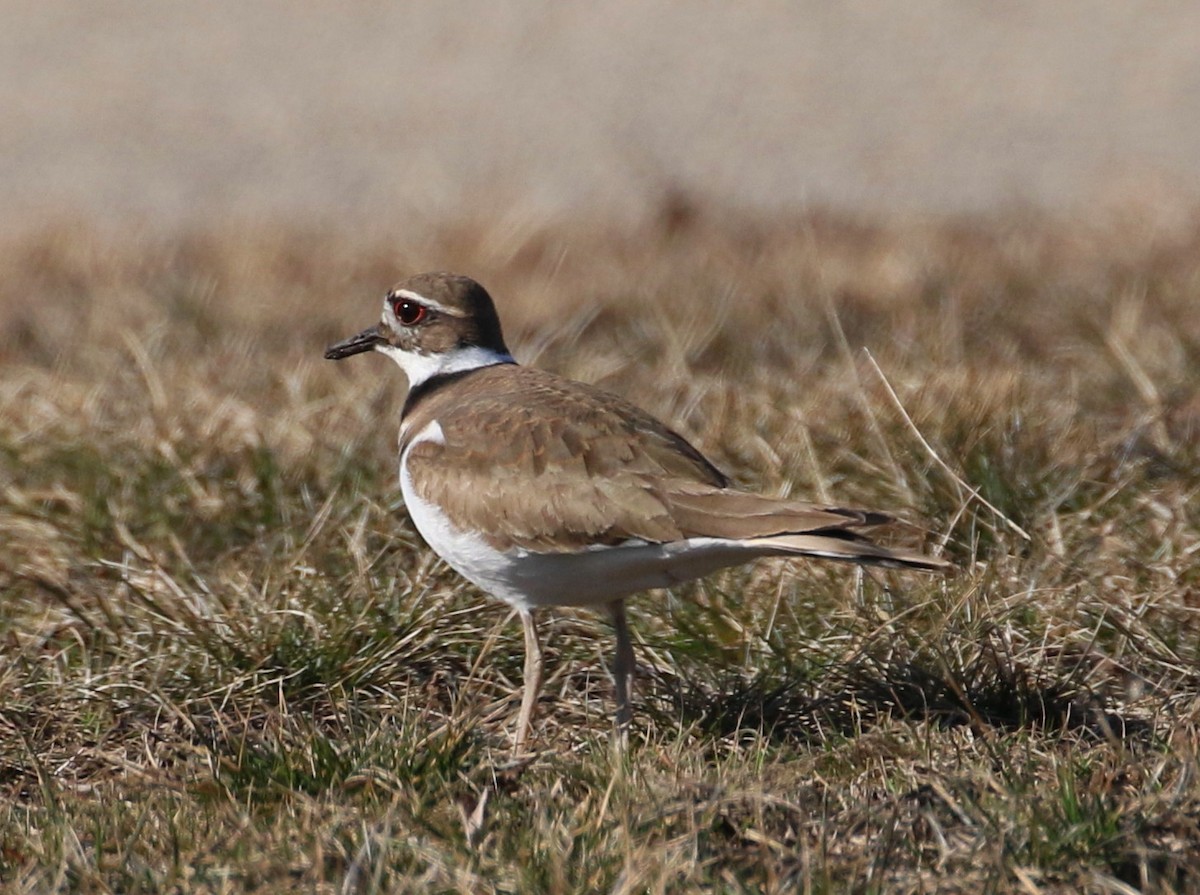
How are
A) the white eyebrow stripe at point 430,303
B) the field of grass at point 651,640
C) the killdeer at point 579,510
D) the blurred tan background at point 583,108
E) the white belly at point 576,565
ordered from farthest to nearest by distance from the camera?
the blurred tan background at point 583,108, the white eyebrow stripe at point 430,303, the white belly at point 576,565, the killdeer at point 579,510, the field of grass at point 651,640

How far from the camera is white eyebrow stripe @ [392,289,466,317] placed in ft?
17.6

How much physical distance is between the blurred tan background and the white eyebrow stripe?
5384mm

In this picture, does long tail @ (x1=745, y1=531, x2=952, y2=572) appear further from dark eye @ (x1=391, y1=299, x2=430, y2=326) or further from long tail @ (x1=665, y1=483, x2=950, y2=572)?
dark eye @ (x1=391, y1=299, x2=430, y2=326)

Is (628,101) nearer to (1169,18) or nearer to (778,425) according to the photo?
(1169,18)

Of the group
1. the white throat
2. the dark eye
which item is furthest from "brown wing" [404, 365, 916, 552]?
the dark eye

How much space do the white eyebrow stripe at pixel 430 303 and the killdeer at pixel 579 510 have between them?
408 mm

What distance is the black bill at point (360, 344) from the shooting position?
18.2 feet

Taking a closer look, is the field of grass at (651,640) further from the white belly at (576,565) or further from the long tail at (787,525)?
the long tail at (787,525)

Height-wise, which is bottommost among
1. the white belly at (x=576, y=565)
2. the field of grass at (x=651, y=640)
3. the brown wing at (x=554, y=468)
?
the field of grass at (x=651, y=640)

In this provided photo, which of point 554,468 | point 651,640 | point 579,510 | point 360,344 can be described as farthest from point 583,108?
point 579,510

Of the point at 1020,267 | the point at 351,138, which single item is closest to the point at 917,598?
the point at 1020,267

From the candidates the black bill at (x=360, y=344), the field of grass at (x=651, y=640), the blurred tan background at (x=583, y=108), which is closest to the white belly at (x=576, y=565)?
the field of grass at (x=651, y=640)

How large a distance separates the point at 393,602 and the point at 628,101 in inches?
445

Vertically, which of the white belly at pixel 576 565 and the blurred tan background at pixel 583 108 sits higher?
the white belly at pixel 576 565
